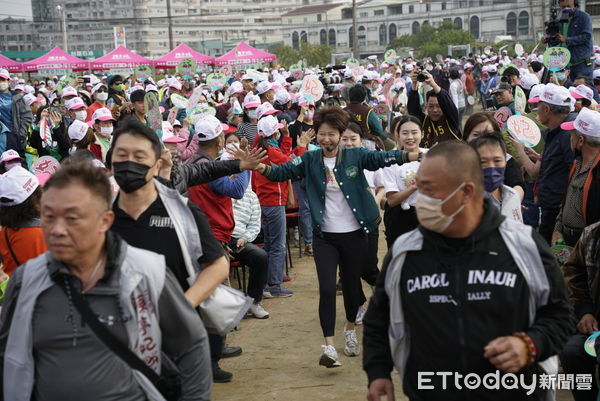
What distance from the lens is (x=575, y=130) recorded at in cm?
590

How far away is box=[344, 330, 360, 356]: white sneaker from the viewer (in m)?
6.72

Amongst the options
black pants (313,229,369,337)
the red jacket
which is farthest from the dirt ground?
the red jacket

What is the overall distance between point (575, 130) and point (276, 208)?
379cm

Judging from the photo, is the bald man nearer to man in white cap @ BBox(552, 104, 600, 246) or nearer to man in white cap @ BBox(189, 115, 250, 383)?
man in white cap @ BBox(552, 104, 600, 246)

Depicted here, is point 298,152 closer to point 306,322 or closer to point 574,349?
point 306,322

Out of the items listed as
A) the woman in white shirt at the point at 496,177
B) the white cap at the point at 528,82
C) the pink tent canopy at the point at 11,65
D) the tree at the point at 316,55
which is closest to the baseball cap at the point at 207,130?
the woman in white shirt at the point at 496,177

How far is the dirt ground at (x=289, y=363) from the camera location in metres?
6.15

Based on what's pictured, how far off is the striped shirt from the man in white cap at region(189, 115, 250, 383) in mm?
755

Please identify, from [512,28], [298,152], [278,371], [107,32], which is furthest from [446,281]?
[107,32]

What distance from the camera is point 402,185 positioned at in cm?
643

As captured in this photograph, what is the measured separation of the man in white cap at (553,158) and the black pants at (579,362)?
6.91 ft

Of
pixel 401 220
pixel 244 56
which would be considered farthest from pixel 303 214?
pixel 244 56

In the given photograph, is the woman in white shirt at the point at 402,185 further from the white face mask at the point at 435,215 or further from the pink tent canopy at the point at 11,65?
the pink tent canopy at the point at 11,65

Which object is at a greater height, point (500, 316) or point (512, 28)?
point (512, 28)
